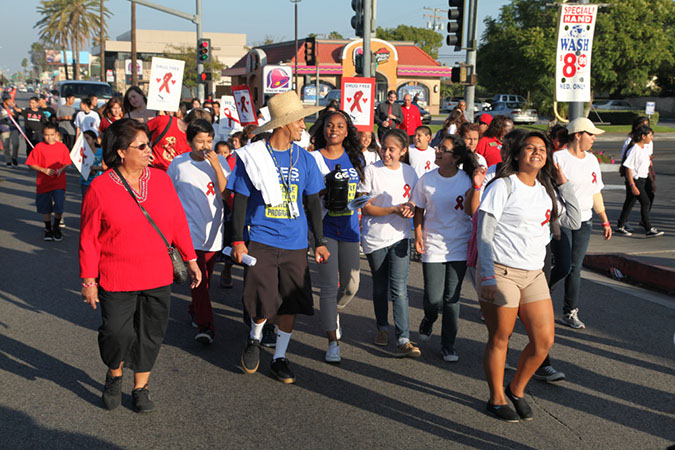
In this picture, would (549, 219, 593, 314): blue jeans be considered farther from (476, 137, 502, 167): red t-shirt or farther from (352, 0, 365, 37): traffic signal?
(352, 0, 365, 37): traffic signal

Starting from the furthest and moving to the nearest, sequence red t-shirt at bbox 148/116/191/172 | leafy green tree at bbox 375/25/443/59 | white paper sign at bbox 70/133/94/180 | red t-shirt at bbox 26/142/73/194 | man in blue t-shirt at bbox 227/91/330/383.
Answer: leafy green tree at bbox 375/25/443/59
red t-shirt at bbox 26/142/73/194
white paper sign at bbox 70/133/94/180
red t-shirt at bbox 148/116/191/172
man in blue t-shirt at bbox 227/91/330/383

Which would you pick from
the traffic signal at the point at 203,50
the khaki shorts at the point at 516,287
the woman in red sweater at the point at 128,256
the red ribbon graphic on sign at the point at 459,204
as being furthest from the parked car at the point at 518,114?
the woman in red sweater at the point at 128,256

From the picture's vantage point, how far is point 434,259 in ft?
18.2

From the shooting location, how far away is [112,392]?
454 cm

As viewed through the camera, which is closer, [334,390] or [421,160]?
[334,390]

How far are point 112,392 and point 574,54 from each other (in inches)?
297

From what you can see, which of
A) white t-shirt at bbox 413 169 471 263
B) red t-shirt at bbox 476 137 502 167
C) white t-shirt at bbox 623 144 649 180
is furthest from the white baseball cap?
white t-shirt at bbox 623 144 649 180

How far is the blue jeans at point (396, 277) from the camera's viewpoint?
570 cm

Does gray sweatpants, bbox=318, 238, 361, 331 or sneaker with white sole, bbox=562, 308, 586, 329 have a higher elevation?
gray sweatpants, bbox=318, 238, 361, 331

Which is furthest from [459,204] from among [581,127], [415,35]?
[415,35]

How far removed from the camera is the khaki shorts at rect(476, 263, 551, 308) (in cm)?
430

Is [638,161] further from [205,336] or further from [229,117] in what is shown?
[205,336]

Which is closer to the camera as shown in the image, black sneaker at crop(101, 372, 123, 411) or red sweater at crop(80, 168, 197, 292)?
red sweater at crop(80, 168, 197, 292)

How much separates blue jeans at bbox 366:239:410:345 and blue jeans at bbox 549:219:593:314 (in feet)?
4.31
